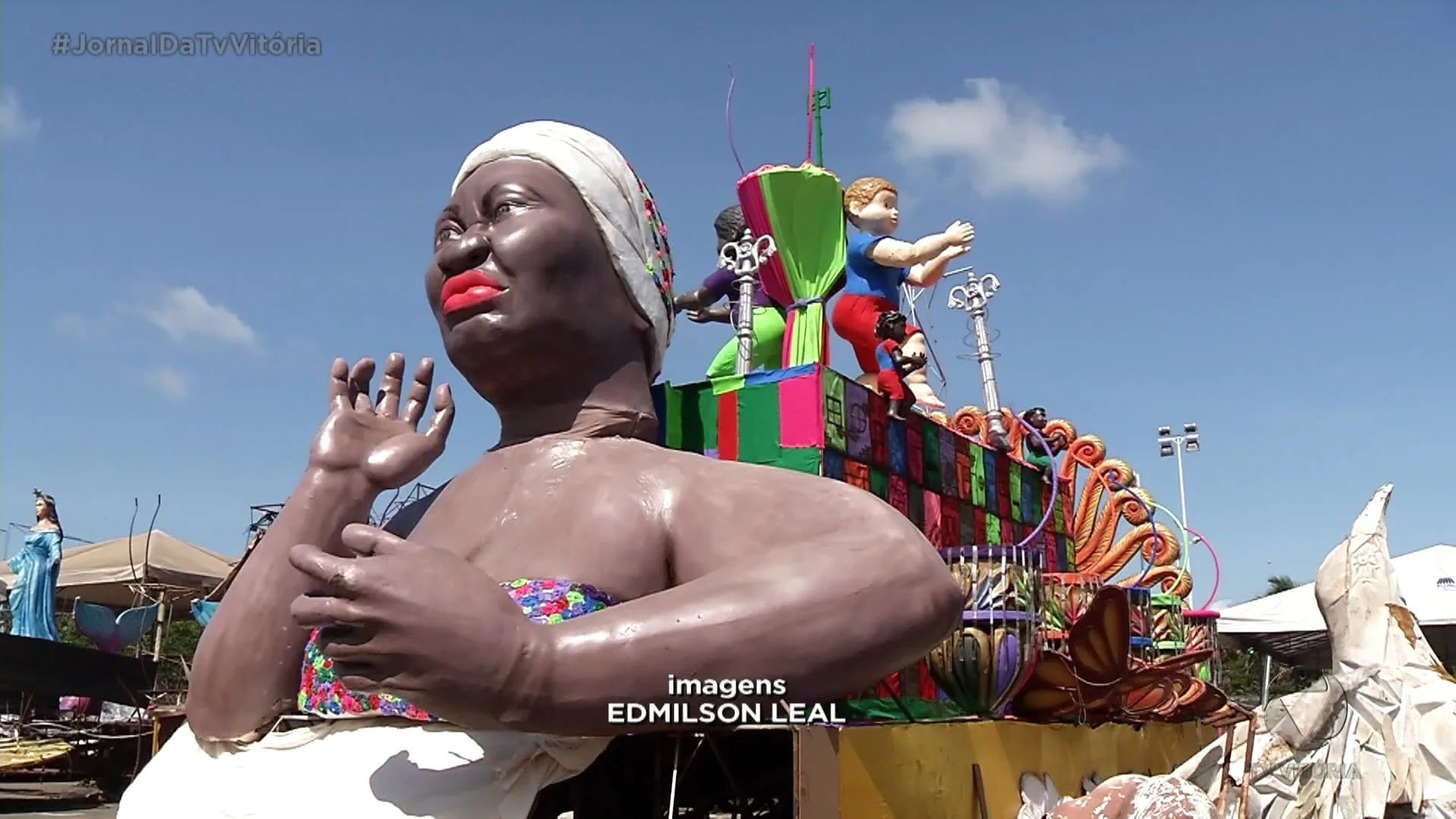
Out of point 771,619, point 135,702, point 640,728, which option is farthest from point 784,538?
point 135,702

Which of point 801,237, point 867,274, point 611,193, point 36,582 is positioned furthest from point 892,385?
point 36,582

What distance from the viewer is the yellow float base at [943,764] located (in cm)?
238

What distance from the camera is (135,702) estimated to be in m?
8.94

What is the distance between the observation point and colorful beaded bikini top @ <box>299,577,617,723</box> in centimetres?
192

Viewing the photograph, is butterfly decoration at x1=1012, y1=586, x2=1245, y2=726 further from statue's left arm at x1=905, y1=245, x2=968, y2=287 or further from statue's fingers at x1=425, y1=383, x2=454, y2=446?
statue's fingers at x1=425, y1=383, x2=454, y2=446

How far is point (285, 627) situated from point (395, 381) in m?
0.59

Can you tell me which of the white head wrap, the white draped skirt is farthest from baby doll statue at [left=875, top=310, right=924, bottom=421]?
the white draped skirt

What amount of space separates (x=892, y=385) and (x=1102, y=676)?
50.2 inches

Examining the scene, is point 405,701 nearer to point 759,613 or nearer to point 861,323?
point 759,613

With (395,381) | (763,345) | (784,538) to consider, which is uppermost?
(763,345)

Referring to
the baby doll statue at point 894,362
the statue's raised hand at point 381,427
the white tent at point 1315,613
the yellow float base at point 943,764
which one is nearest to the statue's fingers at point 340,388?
the statue's raised hand at point 381,427

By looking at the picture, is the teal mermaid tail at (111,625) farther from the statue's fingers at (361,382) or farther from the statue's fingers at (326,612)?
the statue's fingers at (326,612)

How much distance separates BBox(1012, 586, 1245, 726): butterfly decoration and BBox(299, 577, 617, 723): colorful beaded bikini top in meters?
2.27

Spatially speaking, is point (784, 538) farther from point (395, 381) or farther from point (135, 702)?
point (135, 702)
